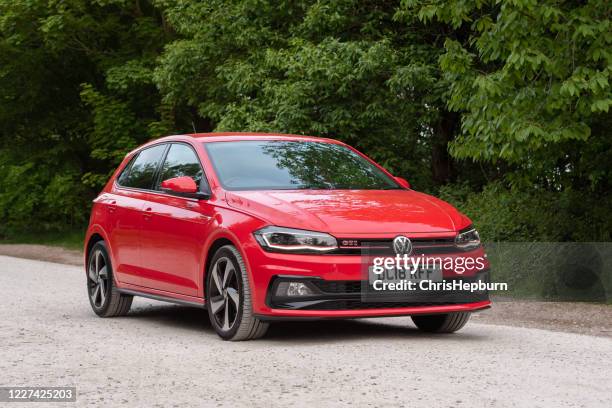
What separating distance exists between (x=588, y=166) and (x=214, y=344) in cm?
876

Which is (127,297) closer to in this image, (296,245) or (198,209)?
(198,209)

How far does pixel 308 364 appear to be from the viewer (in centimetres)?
782

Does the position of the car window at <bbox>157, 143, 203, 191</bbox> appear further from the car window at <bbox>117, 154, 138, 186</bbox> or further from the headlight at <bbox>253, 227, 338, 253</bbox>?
the headlight at <bbox>253, 227, 338, 253</bbox>

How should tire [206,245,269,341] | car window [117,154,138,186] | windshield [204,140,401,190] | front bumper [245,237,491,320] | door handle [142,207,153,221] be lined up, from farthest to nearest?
car window [117,154,138,186] < door handle [142,207,153,221] < windshield [204,140,401,190] < tire [206,245,269,341] < front bumper [245,237,491,320]

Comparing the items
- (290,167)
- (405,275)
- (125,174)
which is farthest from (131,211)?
(405,275)

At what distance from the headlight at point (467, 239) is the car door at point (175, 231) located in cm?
204

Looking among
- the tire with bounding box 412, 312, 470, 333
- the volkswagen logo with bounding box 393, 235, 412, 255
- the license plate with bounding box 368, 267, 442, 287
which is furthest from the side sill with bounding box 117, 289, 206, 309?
the tire with bounding box 412, 312, 470, 333

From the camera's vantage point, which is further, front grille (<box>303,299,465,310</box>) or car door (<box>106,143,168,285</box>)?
car door (<box>106,143,168,285</box>)

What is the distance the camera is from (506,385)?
704 centimetres

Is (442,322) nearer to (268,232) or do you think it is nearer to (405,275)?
(405,275)

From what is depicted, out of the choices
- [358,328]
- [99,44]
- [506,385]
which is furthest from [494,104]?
[99,44]

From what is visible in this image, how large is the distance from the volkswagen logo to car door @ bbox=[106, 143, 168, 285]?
298 cm

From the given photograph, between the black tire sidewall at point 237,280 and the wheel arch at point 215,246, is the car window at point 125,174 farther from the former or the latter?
the black tire sidewall at point 237,280

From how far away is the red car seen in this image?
850 centimetres
